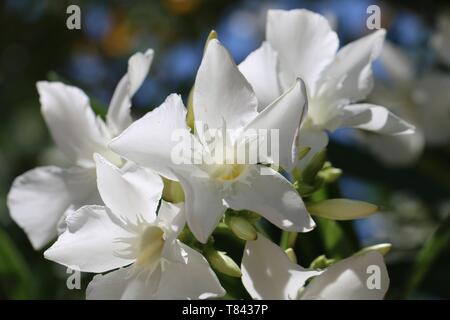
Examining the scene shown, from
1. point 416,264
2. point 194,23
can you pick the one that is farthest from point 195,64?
point 416,264

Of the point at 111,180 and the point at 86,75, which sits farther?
the point at 86,75

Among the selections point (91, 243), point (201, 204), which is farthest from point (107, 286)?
point (201, 204)

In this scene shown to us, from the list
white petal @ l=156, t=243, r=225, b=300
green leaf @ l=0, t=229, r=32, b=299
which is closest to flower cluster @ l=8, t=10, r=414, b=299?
white petal @ l=156, t=243, r=225, b=300

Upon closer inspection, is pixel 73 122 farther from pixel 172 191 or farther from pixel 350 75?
pixel 350 75

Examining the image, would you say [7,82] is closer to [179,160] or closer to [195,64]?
[195,64]

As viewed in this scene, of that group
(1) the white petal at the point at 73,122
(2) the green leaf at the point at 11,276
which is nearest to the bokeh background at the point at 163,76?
(2) the green leaf at the point at 11,276

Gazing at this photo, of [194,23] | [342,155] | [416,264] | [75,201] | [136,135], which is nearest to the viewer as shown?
[136,135]
